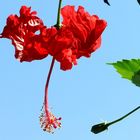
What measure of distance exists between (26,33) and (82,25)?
0.75 feet

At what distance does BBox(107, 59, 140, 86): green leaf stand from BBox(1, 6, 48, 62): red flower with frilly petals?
35cm

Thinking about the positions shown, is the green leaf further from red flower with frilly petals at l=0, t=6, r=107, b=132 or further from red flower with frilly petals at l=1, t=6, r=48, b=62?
red flower with frilly petals at l=1, t=6, r=48, b=62

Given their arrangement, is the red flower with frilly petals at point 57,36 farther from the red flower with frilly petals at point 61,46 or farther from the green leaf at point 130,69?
the green leaf at point 130,69

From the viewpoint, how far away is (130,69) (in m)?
1.03

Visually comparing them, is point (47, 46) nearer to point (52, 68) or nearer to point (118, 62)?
point (52, 68)

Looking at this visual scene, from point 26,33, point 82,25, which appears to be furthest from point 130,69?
point 26,33

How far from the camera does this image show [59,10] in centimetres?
119

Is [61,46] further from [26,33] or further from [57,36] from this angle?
[26,33]

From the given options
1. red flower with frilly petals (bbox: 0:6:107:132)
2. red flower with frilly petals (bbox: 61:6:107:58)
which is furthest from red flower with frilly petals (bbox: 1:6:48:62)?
red flower with frilly petals (bbox: 61:6:107:58)

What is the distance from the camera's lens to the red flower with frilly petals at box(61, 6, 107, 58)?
1.25 m

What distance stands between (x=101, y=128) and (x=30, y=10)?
61 centimetres

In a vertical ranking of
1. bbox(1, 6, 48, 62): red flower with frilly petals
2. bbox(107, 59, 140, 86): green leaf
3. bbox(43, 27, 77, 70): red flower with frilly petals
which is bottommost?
bbox(107, 59, 140, 86): green leaf

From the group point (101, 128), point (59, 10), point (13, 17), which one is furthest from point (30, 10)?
point (101, 128)

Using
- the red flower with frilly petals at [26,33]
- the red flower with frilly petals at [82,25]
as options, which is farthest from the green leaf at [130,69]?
the red flower with frilly petals at [26,33]
